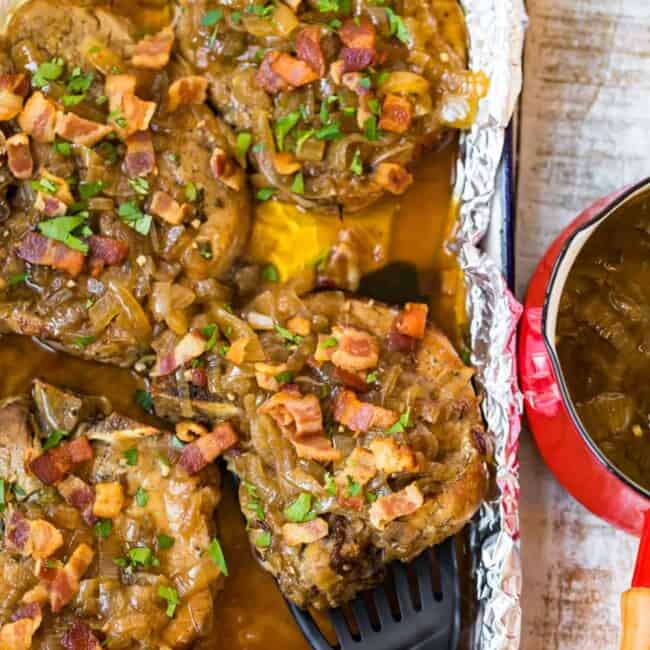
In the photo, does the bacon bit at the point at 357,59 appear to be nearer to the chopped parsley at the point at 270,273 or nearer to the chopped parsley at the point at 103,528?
the chopped parsley at the point at 270,273

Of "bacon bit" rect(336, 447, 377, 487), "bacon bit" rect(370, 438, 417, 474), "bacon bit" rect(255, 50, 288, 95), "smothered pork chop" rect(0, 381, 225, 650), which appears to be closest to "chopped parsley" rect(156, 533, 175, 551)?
"smothered pork chop" rect(0, 381, 225, 650)

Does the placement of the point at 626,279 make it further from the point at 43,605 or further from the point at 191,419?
the point at 43,605

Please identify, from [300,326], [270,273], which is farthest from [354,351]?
[270,273]

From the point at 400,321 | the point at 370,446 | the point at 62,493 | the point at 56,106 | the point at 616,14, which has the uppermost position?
the point at 616,14

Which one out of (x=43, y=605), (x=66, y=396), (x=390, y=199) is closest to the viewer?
(x=43, y=605)

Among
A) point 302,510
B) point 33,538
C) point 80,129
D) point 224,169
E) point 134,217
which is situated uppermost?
point 80,129

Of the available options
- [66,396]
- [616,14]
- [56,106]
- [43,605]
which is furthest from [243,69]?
[43,605]

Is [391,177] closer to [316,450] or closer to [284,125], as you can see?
[284,125]
